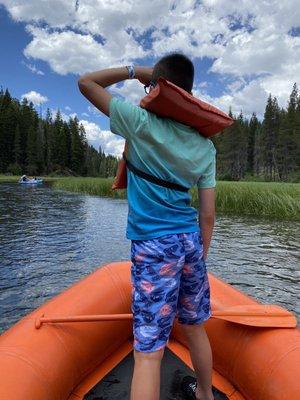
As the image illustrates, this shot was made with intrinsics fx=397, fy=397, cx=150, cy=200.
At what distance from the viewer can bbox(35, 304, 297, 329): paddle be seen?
2949 millimetres

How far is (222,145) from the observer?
258 feet

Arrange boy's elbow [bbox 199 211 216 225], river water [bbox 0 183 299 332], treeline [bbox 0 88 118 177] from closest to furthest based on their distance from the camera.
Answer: boy's elbow [bbox 199 211 216 225], river water [bbox 0 183 299 332], treeline [bbox 0 88 118 177]

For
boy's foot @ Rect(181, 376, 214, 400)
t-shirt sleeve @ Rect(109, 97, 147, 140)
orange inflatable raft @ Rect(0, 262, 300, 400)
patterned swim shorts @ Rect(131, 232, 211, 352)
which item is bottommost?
boy's foot @ Rect(181, 376, 214, 400)

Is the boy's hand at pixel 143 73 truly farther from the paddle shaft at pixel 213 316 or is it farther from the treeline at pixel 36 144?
the treeline at pixel 36 144

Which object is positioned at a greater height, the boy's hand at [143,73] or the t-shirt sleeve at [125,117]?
the boy's hand at [143,73]

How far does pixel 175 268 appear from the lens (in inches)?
83.9

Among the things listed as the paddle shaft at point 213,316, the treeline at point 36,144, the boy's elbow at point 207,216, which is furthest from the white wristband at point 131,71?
the treeline at point 36,144

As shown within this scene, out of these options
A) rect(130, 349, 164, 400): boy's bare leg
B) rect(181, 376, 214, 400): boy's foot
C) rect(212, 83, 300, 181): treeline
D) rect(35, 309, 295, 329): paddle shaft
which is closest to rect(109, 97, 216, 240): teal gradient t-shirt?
rect(130, 349, 164, 400): boy's bare leg

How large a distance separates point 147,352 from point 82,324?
119cm

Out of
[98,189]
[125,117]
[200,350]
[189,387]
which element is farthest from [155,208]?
[98,189]

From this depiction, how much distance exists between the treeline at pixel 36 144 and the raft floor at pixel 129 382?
266 ft

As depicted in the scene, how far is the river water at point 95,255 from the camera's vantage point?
21.5 feet

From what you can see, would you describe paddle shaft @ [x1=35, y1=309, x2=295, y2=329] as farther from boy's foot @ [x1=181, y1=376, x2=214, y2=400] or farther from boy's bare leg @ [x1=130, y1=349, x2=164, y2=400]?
boy's bare leg @ [x1=130, y1=349, x2=164, y2=400]

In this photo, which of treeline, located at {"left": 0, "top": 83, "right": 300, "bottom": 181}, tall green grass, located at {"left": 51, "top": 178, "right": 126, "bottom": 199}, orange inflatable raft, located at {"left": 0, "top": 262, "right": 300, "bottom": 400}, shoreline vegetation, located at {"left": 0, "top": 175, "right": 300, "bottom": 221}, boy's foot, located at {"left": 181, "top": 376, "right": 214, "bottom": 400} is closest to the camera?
orange inflatable raft, located at {"left": 0, "top": 262, "right": 300, "bottom": 400}
